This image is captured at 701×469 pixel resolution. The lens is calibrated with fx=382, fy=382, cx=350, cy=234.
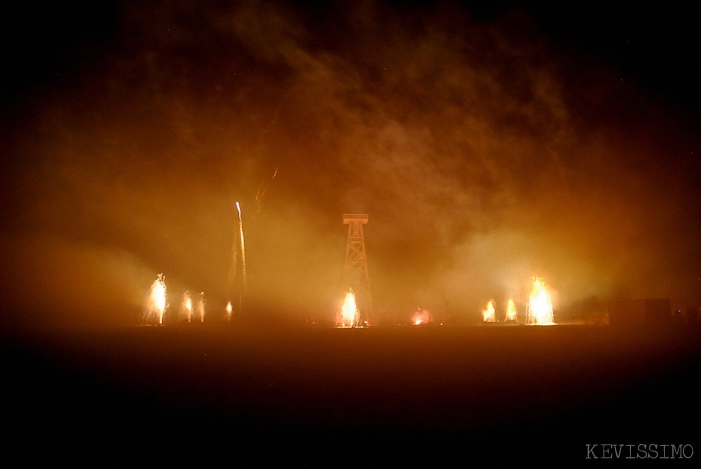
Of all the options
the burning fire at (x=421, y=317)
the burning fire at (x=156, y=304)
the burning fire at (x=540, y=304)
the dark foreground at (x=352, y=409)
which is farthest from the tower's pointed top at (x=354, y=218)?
the dark foreground at (x=352, y=409)

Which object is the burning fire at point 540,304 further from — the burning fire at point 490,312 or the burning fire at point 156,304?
the burning fire at point 156,304

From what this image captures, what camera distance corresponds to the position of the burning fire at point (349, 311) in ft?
124

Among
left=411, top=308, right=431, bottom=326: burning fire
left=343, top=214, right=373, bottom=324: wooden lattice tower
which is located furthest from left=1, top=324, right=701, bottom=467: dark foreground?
left=411, top=308, right=431, bottom=326: burning fire

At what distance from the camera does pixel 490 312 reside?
147ft

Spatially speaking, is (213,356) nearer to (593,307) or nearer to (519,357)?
(519,357)

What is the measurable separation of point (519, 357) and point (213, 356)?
926 centimetres

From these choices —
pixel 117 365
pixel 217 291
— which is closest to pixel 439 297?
pixel 217 291

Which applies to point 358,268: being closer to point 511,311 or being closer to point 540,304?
point 540,304

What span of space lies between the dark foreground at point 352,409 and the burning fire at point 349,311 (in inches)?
1084

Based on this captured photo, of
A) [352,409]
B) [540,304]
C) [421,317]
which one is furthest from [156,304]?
[352,409]

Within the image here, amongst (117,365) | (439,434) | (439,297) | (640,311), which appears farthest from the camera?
(439,297)

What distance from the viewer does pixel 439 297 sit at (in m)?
47.8

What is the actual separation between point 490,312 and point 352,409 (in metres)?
42.6

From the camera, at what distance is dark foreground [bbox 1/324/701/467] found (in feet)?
15.5
